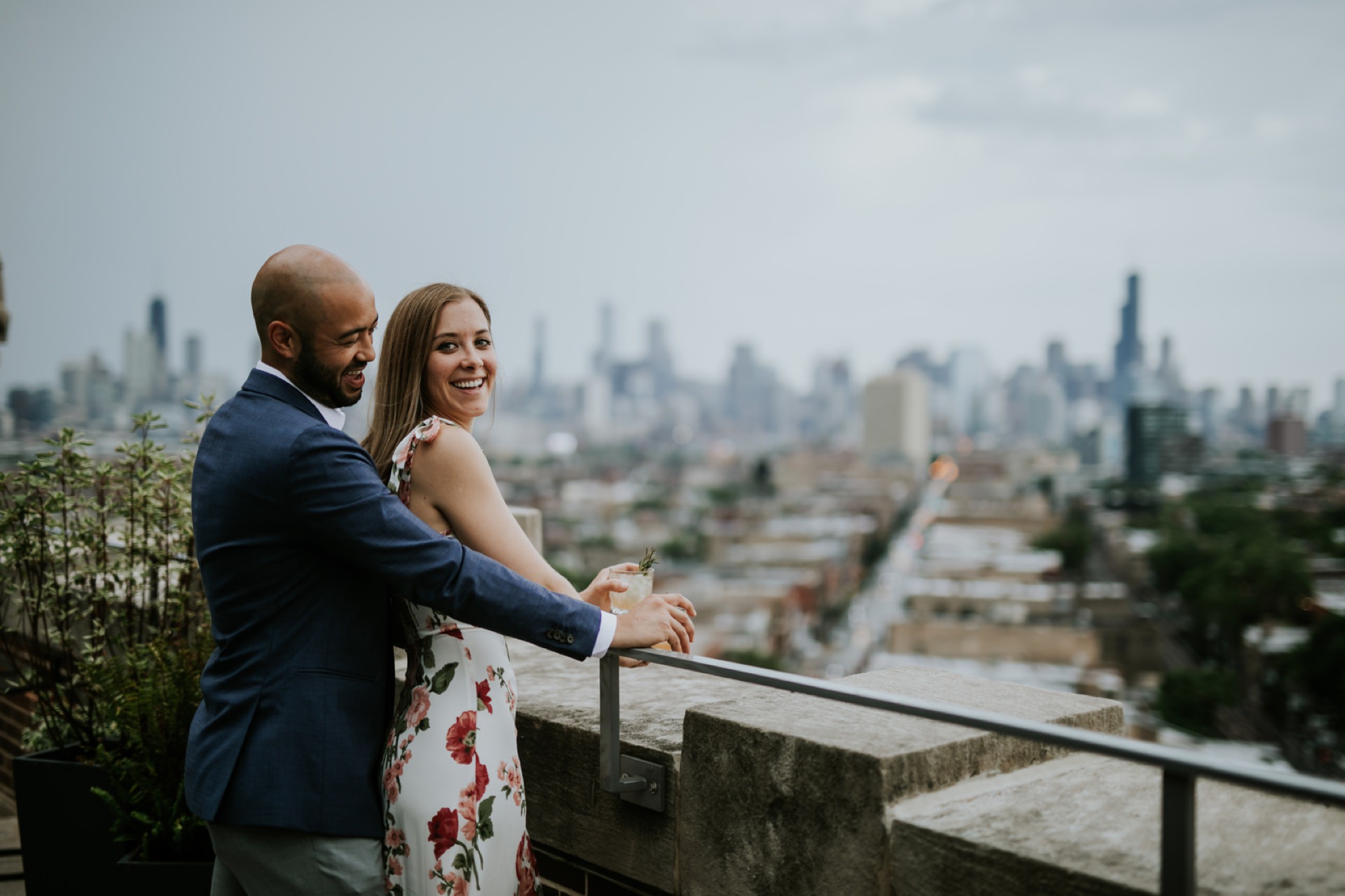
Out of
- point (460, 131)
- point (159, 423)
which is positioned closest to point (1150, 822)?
point (159, 423)

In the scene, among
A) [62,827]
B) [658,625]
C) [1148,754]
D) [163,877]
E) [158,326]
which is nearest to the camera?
[1148,754]

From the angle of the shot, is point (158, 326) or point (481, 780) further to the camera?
point (158, 326)

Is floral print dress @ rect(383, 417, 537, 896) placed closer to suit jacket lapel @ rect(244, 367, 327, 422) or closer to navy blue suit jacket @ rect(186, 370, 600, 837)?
navy blue suit jacket @ rect(186, 370, 600, 837)

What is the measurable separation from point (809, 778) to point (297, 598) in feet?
2.46

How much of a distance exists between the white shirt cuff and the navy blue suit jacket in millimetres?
122

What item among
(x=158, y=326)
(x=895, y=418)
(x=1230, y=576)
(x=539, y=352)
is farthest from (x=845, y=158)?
(x=158, y=326)

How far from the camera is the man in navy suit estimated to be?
1.43 metres

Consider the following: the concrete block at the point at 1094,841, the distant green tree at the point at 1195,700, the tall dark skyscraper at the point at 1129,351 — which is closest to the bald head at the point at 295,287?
the concrete block at the point at 1094,841

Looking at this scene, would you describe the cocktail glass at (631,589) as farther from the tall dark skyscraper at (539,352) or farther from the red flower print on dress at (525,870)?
the tall dark skyscraper at (539,352)

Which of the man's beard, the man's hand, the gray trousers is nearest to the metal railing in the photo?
the man's hand

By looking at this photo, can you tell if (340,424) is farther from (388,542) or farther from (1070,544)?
(1070,544)

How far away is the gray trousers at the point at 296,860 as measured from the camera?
1.46 metres

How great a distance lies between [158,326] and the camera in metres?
9.68

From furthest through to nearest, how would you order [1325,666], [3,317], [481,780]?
[1325,666], [3,317], [481,780]
